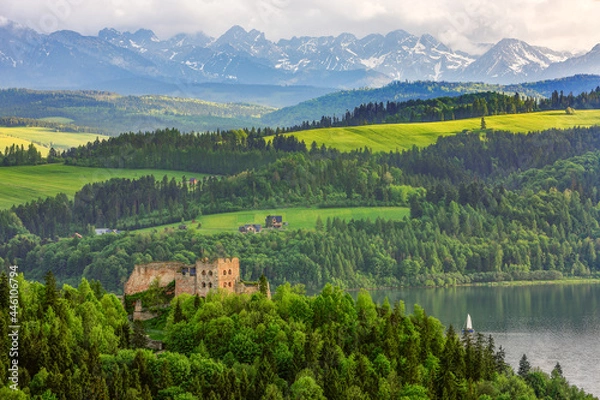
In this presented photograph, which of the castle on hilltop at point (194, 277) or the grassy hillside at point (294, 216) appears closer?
the castle on hilltop at point (194, 277)

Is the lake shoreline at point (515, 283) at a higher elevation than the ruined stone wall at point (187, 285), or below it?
below

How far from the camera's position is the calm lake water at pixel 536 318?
102 m

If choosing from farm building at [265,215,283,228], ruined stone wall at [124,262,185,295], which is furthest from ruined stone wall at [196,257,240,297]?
farm building at [265,215,283,228]

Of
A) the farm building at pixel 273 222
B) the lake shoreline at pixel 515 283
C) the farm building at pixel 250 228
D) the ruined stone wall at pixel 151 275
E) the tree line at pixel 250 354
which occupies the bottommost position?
the lake shoreline at pixel 515 283

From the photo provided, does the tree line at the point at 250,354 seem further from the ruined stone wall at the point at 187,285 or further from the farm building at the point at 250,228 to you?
the farm building at the point at 250,228

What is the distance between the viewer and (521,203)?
186 m

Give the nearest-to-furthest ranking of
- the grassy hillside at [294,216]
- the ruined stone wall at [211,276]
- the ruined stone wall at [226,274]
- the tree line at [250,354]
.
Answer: the tree line at [250,354] < the ruined stone wall at [211,276] < the ruined stone wall at [226,274] < the grassy hillside at [294,216]

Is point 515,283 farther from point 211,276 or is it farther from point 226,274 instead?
point 211,276

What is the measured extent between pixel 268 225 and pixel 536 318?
54118 millimetres

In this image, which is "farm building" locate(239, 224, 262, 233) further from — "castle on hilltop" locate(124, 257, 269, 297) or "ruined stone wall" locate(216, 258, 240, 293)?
"ruined stone wall" locate(216, 258, 240, 293)

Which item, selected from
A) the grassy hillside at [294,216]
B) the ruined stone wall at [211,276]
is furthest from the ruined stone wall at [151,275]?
the grassy hillside at [294,216]

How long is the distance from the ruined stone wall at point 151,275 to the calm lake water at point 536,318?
27.3m

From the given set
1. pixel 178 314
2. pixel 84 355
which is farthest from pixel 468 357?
pixel 84 355

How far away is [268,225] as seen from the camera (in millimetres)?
170875
